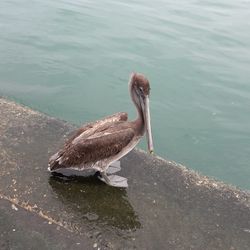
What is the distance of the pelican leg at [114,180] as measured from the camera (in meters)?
4.47

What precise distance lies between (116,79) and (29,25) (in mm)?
3950

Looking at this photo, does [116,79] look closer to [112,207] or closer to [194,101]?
[194,101]

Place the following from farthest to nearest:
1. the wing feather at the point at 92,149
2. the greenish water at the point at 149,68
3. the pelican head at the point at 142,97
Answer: the greenish water at the point at 149,68 → the pelican head at the point at 142,97 → the wing feather at the point at 92,149

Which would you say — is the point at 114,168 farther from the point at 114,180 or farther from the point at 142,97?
the point at 142,97

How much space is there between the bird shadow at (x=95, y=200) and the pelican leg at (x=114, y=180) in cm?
→ 4

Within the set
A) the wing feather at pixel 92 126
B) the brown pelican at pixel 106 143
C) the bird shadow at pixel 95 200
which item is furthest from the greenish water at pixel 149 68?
the bird shadow at pixel 95 200

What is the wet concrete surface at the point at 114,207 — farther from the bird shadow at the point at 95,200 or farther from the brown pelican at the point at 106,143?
the brown pelican at the point at 106,143

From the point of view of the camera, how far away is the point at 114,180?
14.8ft

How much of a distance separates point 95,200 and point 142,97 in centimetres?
117

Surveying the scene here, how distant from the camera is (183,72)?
1042 cm

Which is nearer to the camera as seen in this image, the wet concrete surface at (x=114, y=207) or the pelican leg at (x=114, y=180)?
the wet concrete surface at (x=114, y=207)

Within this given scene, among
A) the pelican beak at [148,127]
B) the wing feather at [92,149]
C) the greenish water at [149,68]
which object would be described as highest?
the pelican beak at [148,127]

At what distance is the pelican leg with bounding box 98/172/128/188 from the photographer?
14.7ft

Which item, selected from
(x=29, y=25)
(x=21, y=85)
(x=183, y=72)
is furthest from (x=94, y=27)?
(x=21, y=85)
